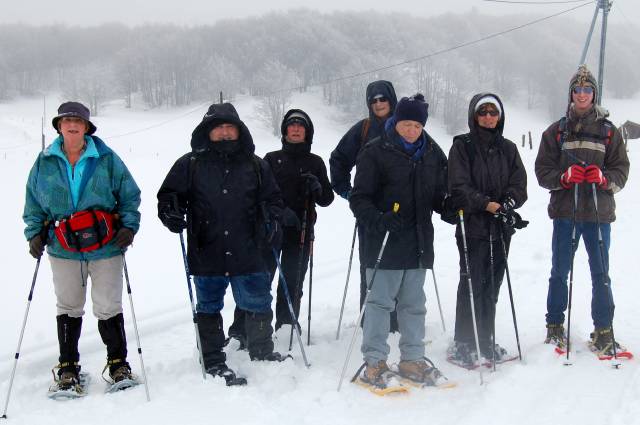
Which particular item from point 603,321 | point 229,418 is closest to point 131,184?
point 229,418

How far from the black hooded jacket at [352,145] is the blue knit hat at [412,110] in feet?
2.78

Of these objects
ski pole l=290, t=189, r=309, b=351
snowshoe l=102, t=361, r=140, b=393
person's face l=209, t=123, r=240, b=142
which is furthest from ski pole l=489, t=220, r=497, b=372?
snowshoe l=102, t=361, r=140, b=393

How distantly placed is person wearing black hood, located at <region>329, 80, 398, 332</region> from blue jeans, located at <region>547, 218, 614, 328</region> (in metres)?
1.66

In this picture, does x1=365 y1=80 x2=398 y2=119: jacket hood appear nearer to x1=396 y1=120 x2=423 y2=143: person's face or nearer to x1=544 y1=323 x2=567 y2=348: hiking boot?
x1=396 y1=120 x2=423 y2=143: person's face

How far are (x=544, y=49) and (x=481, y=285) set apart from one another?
316ft

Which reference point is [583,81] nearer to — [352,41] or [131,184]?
[131,184]

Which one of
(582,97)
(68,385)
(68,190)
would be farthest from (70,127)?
(582,97)

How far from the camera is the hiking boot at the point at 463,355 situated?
4207 millimetres

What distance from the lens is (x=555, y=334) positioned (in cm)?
450

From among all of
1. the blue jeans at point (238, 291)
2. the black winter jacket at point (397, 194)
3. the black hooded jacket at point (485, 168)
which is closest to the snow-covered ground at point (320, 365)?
the blue jeans at point (238, 291)

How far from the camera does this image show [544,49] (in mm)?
88500

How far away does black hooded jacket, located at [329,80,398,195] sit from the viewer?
474cm

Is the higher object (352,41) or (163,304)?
(352,41)

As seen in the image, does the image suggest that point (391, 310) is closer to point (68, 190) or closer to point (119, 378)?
point (119, 378)
